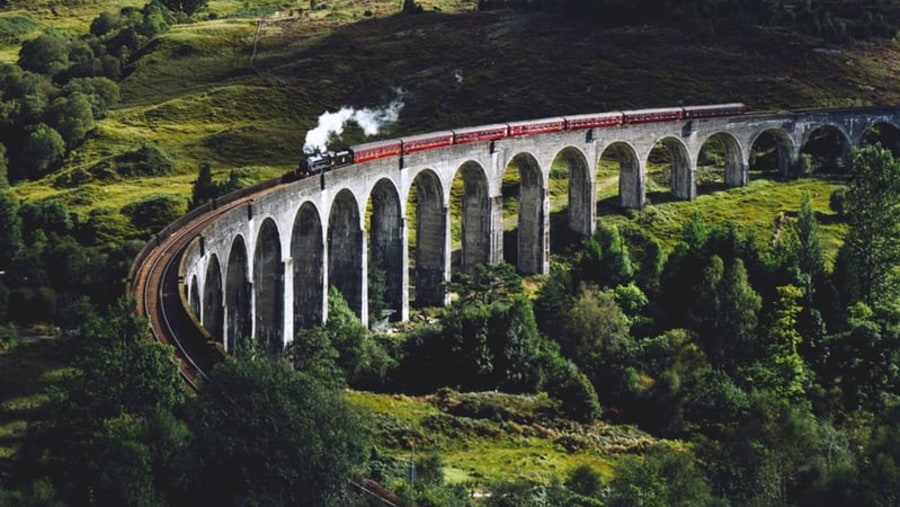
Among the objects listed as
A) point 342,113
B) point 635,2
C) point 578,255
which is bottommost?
point 578,255

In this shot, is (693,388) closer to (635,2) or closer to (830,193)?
(830,193)

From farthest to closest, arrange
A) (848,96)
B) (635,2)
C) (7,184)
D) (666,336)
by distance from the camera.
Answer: (635,2) < (848,96) < (7,184) < (666,336)

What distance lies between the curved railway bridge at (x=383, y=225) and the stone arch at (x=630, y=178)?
123mm

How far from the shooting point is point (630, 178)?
117m

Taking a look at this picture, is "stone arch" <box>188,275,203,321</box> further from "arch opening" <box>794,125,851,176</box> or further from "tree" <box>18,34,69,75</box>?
"tree" <box>18,34,69,75</box>

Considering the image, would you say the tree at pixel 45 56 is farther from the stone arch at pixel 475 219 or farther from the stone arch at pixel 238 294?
the stone arch at pixel 238 294

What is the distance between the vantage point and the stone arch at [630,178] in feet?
380

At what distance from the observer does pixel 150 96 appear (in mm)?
156500

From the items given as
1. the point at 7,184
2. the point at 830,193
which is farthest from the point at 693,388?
the point at 7,184

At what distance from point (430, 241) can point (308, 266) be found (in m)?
15.3

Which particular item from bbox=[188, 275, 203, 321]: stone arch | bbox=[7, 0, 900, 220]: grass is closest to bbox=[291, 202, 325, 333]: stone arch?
bbox=[188, 275, 203, 321]: stone arch

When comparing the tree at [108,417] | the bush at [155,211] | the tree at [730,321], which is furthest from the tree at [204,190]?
the tree at [108,417]

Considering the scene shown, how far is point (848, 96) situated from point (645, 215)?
139ft

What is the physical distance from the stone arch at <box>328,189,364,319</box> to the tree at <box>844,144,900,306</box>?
33280 millimetres
